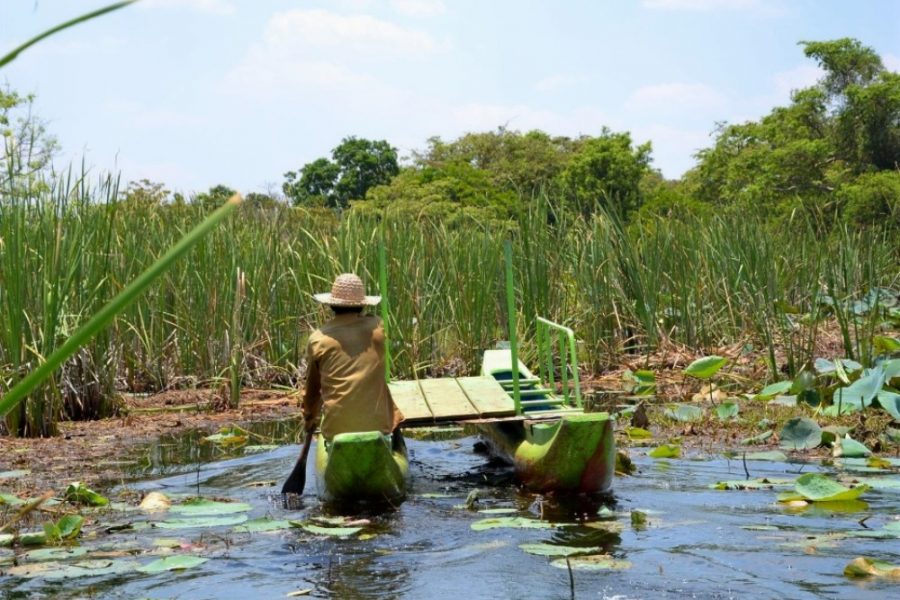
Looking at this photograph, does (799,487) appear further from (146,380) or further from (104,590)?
(146,380)

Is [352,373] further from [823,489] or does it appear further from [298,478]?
[823,489]

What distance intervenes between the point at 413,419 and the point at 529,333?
4.36 m

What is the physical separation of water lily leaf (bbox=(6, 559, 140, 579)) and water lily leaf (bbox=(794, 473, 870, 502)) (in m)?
3.14

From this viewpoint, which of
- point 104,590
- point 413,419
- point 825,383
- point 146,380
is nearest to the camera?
point 104,590

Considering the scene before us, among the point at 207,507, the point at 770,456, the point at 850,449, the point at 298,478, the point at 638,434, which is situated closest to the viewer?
the point at 207,507

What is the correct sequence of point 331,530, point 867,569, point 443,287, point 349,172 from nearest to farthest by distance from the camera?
point 867,569
point 331,530
point 443,287
point 349,172

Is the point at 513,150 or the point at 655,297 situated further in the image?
the point at 513,150

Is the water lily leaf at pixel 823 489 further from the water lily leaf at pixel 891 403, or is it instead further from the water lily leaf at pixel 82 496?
the water lily leaf at pixel 82 496

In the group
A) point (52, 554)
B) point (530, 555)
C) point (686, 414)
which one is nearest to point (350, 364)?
point (530, 555)

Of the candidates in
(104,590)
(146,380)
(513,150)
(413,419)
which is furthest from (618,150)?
(104,590)

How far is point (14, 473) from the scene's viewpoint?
6.25 metres

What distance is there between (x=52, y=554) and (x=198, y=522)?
755mm

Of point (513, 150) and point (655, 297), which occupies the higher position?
point (513, 150)

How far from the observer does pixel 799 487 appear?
5297 mm
